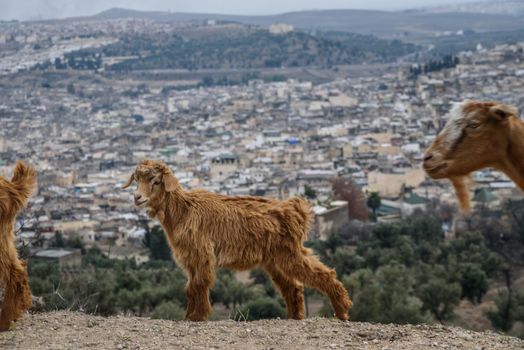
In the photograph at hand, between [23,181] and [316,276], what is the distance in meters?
2.04

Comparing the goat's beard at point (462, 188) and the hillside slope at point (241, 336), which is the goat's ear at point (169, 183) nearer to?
the hillside slope at point (241, 336)

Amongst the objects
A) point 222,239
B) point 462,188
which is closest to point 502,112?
point 462,188

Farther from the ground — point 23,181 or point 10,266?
point 23,181

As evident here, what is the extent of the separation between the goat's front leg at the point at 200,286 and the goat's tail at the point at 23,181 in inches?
46.8

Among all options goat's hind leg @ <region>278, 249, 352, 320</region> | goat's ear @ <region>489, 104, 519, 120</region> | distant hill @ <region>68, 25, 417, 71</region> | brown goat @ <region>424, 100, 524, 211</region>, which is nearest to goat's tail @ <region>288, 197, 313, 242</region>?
goat's hind leg @ <region>278, 249, 352, 320</region>

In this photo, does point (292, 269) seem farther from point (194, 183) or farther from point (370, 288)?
point (194, 183)

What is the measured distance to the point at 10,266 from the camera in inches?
242

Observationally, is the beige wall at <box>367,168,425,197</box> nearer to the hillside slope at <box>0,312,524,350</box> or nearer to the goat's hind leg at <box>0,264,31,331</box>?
the hillside slope at <box>0,312,524,350</box>

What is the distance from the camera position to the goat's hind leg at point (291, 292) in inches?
269

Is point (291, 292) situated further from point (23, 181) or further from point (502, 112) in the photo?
point (502, 112)

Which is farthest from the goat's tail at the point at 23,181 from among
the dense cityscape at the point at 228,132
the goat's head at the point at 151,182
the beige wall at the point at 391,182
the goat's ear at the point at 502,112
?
the beige wall at the point at 391,182

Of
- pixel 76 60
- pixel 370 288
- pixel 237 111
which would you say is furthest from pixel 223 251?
pixel 76 60

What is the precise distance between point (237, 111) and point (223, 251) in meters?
100

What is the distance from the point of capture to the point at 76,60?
147m
